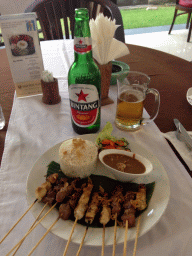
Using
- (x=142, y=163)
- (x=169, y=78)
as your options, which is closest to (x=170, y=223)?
(x=142, y=163)

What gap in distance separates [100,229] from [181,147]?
0.57 metres

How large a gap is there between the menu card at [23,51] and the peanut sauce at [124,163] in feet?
2.57

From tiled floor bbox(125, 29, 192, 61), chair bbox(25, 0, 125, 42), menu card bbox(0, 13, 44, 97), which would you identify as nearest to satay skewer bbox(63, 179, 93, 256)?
menu card bbox(0, 13, 44, 97)

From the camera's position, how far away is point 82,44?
3.11 ft

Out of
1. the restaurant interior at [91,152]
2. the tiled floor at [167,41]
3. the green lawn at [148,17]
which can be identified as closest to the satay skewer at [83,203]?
the restaurant interior at [91,152]

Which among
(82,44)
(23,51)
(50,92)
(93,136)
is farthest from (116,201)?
(23,51)

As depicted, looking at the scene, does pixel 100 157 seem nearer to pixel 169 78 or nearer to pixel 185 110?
pixel 185 110

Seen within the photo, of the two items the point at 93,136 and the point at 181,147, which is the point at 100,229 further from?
the point at 181,147

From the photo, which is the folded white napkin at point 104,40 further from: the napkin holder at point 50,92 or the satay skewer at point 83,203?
the satay skewer at point 83,203

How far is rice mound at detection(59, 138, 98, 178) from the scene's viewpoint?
34.7 inches

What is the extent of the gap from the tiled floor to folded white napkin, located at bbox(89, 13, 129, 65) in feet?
11.3

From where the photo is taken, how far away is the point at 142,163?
0.87 metres

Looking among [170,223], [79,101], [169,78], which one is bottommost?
[170,223]

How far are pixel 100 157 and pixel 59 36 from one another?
1879mm
